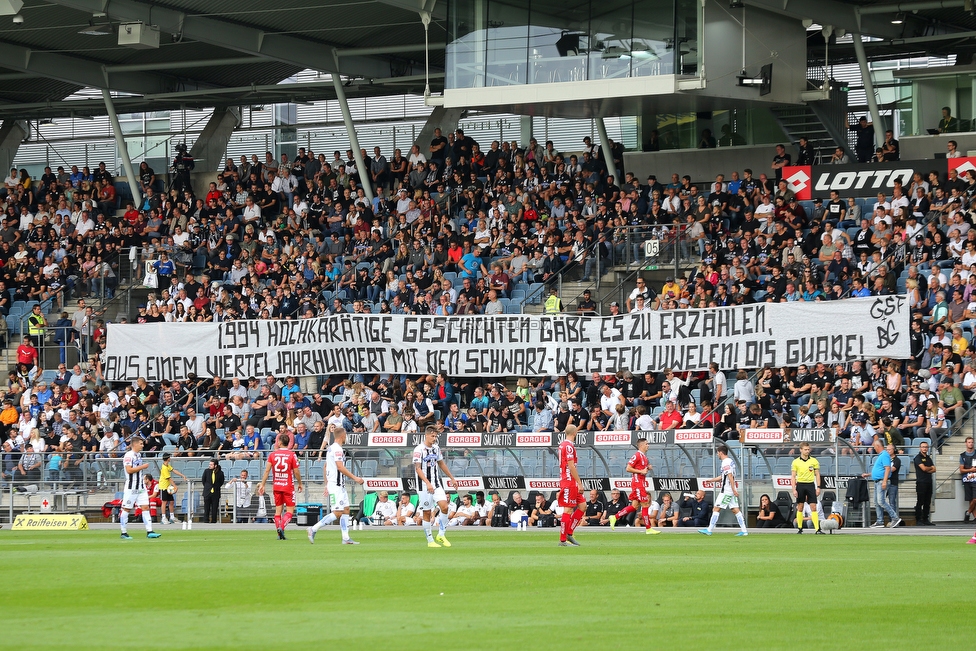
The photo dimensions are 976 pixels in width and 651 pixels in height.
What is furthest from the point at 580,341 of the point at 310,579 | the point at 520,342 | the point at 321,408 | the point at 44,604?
the point at 44,604

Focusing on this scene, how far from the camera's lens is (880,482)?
2706cm

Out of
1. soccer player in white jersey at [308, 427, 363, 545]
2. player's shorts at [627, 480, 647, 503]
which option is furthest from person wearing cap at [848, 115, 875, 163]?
soccer player in white jersey at [308, 427, 363, 545]

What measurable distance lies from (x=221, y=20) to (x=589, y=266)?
1378 cm

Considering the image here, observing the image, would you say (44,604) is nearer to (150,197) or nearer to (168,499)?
(168,499)

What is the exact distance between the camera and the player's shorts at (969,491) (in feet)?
88.4

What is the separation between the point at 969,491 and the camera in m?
27.0

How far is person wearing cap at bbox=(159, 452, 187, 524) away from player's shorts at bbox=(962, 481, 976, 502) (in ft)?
54.2

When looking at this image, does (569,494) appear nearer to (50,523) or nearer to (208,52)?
(50,523)

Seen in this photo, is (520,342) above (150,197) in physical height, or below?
below

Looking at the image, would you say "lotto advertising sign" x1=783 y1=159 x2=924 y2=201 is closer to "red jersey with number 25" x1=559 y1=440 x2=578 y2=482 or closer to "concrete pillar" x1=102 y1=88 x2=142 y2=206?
"red jersey with number 25" x1=559 y1=440 x2=578 y2=482

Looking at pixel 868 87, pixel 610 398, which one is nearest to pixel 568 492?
pixel 610 398

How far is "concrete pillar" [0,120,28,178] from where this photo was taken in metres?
55.8

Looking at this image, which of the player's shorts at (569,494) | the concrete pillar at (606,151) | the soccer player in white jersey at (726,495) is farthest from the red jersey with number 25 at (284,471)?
the concrete pillar at (606,151)

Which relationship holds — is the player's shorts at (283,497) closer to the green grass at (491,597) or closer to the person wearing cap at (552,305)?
the green grass at (491,597)
